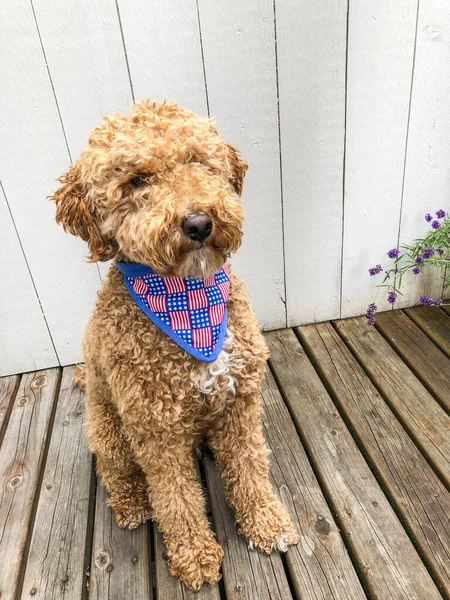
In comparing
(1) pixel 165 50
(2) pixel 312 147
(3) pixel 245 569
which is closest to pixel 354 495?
(3) pixel 245 569

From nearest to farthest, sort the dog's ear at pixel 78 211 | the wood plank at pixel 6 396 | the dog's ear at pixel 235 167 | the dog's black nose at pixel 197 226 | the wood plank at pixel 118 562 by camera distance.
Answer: the dog's black nose at pixel 197 226
the dog's ear at pixel 78 211
the dog's ear at pixel 235 167
the wood plank at pixel 118 562
the wood plank at pixel 6 396

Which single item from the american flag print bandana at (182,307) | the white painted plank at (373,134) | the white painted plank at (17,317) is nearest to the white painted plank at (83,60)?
the white painted plank at (17,317)

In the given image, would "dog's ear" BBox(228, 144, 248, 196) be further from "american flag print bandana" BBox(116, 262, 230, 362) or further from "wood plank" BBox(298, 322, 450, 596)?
"wood plank" BBox(298, 322, 450, 596)

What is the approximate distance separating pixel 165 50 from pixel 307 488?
1.69 metres

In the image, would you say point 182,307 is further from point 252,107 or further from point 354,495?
point 252,107

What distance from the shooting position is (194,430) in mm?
1375

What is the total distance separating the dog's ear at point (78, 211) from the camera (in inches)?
45.2

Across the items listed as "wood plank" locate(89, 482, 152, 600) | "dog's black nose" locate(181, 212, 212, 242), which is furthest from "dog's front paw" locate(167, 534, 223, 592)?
"dog's black nose" locate(181, 212, 212, 242)

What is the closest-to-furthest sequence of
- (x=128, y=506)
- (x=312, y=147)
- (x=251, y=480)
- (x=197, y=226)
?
(x=197, y=226) → (x=251, y=480) → (x=128, y=506) → (x=312, y=147)

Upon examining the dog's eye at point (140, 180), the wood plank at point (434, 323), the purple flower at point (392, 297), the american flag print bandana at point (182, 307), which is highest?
the dog's eye at point (140, 180)

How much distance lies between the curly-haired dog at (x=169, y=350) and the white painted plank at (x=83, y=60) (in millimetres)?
702

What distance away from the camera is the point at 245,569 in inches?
56.2

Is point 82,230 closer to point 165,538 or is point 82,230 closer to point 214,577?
point 165,538

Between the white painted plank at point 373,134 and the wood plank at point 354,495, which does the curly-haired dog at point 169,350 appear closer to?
the wood plank at point 354,495
